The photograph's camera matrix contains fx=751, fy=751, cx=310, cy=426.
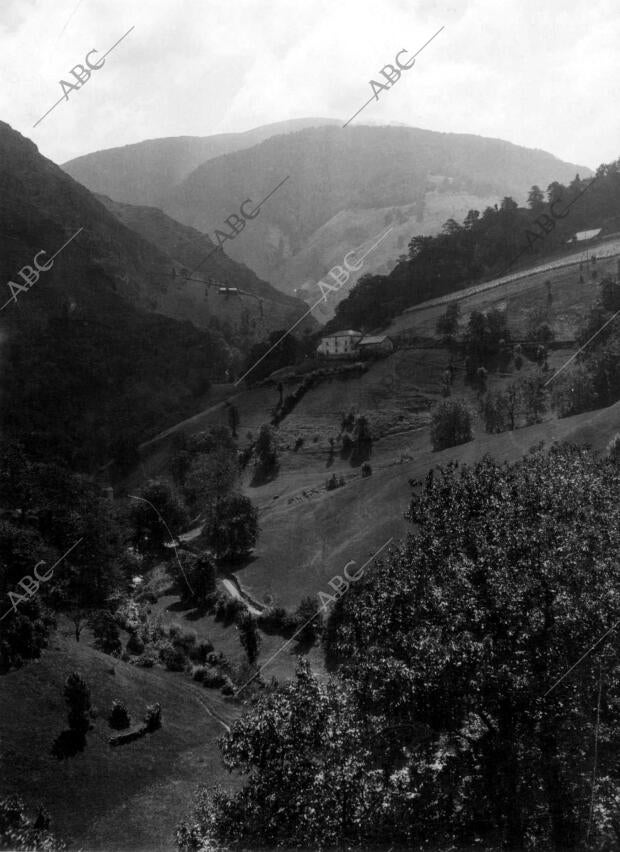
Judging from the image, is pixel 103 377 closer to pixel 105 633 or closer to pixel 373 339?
pixel 373 339

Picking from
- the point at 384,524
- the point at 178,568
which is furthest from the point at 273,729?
the point at 178,568

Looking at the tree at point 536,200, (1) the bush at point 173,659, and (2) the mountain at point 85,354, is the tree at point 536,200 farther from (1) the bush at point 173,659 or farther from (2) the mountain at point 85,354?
(1) the bush at point 173,659

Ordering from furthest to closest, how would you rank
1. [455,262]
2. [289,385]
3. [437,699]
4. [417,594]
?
1. [455,262]
2. [289,385]
3. [417,594]
4. [437,699]

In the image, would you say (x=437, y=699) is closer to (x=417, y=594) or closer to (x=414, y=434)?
(x=417, y=594)

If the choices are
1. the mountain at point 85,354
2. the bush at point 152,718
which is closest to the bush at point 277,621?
the bush at point 152,718

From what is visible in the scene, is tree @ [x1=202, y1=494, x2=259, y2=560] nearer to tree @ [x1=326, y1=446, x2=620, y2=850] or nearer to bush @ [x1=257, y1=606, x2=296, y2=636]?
bush @ [x1=257, y1=606, x2=296, y2=636]
